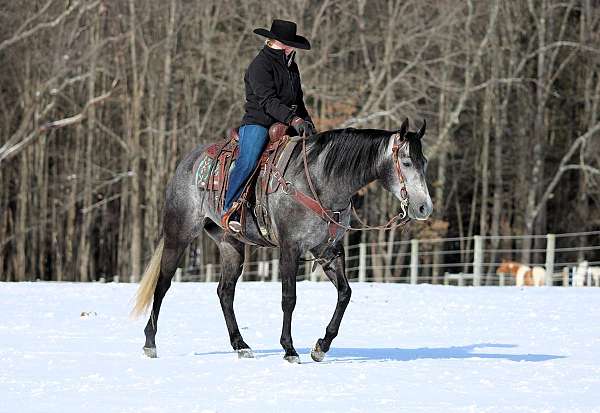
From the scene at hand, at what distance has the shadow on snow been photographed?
1155cm

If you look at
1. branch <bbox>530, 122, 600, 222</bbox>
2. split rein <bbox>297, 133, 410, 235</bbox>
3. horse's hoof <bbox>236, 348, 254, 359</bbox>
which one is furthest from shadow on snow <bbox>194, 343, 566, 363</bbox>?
branch <bbox>530, 122, 600, 222</bbox>

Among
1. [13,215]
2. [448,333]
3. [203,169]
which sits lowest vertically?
[13,215]

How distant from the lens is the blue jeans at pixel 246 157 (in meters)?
11.3

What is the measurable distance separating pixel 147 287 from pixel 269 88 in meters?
2.19

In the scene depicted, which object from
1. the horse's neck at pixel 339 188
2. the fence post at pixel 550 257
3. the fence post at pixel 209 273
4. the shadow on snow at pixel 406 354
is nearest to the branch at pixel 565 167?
the fence post at pixel 209 273

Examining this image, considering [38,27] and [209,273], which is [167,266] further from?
[38,27]

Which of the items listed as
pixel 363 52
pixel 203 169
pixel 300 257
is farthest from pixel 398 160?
pixel 363 52

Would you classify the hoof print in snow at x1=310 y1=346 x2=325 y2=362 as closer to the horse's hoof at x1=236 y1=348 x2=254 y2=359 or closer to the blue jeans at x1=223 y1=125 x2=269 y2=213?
the horse's hoof at x1=236 y1=348 x2=254 y2=359

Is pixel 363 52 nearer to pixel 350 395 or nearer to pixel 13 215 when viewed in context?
pixel 13 215

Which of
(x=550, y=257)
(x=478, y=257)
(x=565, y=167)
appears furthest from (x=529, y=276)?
(x=565, y=167)

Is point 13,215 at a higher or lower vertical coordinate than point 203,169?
lower

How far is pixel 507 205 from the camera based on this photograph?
156ft

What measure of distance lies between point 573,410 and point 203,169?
183 inches

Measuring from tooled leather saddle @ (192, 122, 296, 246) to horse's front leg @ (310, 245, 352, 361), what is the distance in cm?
58
